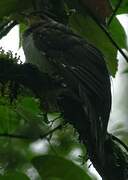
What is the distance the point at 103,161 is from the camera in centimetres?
199

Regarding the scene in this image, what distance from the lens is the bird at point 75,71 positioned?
2.06 metres

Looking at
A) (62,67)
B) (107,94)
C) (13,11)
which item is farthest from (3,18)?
(107,94)

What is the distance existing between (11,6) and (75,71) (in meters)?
0.33

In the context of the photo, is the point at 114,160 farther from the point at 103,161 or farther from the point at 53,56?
the point at 53,56

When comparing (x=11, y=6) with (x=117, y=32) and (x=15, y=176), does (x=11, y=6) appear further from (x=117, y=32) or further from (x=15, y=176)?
(x=15, y=176)

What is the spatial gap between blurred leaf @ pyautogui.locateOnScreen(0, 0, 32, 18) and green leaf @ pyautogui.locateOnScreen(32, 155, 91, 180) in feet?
1.98

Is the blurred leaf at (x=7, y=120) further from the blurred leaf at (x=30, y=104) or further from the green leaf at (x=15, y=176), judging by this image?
the green leaf at (x=15, y=176)

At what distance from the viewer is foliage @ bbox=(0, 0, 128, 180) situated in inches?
76.2

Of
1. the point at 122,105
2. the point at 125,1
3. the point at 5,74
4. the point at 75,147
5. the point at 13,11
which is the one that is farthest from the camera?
the point at 122,105

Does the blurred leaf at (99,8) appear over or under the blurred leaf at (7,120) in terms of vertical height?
over

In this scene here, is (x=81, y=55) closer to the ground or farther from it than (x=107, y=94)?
farther from it

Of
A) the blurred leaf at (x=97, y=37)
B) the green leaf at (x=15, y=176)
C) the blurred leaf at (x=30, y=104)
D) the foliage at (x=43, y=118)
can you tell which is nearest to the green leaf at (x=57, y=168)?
the foliage at (x=43, y=118)

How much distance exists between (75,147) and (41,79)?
11.5 inches

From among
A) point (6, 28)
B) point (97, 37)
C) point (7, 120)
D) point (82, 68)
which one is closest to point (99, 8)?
point (97, 37)
